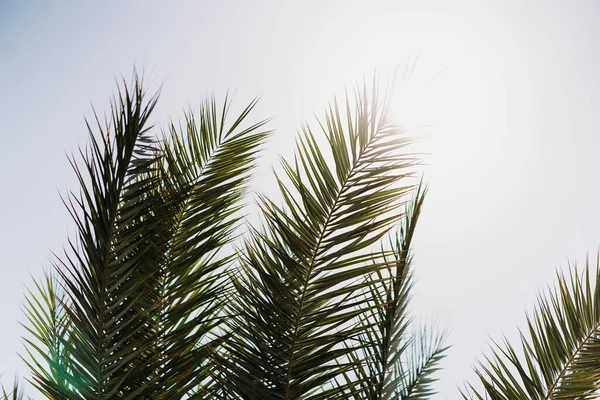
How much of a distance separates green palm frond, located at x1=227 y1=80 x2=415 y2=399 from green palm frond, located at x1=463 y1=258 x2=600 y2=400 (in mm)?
932

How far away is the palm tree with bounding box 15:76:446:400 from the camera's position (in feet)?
6.76

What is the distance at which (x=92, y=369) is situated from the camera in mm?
2094

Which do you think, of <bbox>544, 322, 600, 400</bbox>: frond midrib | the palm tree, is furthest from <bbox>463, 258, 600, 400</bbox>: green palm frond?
the palm tree

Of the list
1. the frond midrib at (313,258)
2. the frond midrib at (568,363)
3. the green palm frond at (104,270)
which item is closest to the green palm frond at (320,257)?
the frond midrib at (313,258)

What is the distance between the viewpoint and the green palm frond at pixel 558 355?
109 inches

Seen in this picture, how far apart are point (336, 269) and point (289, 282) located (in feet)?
0.67

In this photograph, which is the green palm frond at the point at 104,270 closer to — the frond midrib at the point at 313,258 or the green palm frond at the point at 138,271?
the green palm frond at the point at 138,271

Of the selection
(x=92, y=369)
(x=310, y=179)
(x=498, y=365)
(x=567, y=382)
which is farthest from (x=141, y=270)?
Answer: (x=567, y=382)

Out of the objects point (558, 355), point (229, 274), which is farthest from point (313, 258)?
point (558, 355)

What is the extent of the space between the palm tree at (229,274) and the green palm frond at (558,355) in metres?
0.55

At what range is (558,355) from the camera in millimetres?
2926

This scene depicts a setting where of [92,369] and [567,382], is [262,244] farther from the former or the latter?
[567,382]

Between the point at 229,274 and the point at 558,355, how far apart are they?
1767mm

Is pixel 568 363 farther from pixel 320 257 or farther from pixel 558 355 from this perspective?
pixel 320 257
